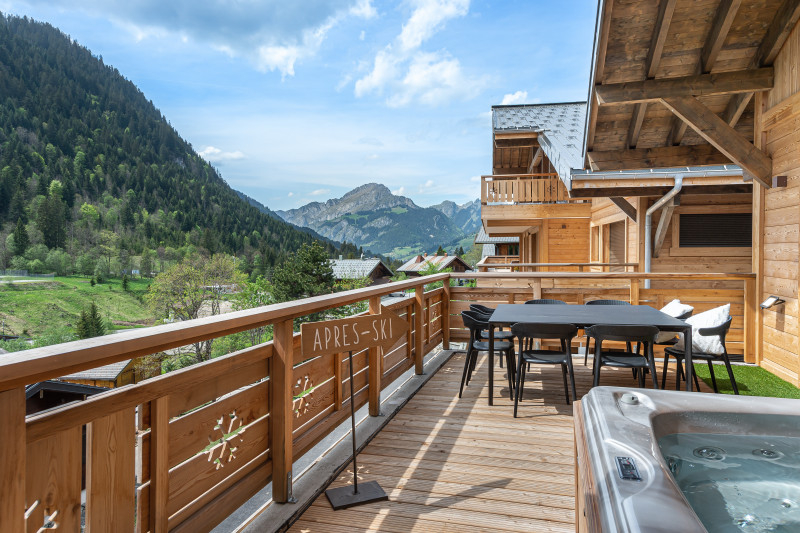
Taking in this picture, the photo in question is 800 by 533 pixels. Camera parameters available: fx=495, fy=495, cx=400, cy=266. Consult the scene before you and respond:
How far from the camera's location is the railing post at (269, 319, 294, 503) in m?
2.31

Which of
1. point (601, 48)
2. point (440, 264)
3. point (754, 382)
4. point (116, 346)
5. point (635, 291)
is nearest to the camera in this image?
point (116, 346)

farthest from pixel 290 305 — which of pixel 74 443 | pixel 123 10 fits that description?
pixel 123 10

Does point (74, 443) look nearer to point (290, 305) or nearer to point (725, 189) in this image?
point (290, 305)

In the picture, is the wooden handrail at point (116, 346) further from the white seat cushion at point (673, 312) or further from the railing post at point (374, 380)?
the white seat cushion at point (673, 312)

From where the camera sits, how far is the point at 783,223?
4.80 metres

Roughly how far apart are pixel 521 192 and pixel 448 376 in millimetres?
6751

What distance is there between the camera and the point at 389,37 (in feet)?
194

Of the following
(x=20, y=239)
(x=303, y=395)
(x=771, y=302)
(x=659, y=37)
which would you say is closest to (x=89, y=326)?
(x=20, y=239)

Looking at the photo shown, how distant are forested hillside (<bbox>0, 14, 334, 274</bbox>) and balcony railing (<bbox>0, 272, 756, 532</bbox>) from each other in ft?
273

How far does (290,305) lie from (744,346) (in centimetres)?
539

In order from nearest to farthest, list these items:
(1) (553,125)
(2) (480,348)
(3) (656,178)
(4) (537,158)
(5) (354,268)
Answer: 1. (2) (480,348)
2. (3) (656,178)
3. (1) (553,125)
4. (4) (537,158)
5. (5) (354,268)

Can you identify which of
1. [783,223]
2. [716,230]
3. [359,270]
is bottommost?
[359,270]

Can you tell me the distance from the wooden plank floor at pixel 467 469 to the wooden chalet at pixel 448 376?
0.05 feet

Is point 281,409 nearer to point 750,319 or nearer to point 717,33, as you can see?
point 750,319
